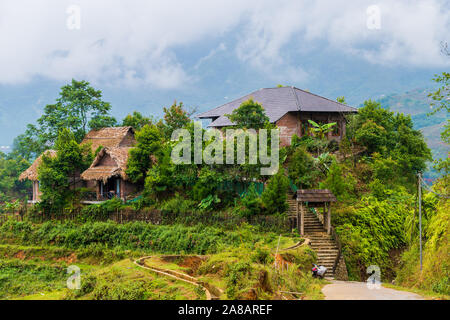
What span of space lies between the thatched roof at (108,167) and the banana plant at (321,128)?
41.2ft

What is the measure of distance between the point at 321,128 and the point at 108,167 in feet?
46.3

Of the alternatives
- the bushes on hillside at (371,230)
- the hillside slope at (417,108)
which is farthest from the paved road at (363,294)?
the hillside slope at (417,108)

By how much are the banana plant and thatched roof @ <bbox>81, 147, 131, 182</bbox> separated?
1256 centimetres

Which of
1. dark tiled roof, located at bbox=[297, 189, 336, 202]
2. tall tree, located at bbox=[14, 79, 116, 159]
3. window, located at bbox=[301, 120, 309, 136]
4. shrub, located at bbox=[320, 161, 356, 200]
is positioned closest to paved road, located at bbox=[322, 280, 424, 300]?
dark tiled roof, located at bbox=[297, 189, 336, 202]

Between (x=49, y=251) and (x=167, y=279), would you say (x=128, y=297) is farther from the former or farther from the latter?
(x=49, y=251)

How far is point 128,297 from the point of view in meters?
9.05

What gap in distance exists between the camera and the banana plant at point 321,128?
2553 centimetres

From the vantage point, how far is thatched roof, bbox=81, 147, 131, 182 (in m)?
23.2

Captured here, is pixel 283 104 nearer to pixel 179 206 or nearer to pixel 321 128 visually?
pixel 321 128

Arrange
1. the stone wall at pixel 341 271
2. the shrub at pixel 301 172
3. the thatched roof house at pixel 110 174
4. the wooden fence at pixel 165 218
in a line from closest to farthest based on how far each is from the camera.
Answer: the stone wall at pixel 341 271 < the wooden fence at pixel 165 218 < the shrub at pixel 301 172 < the thatched roof house at pixel 110 174

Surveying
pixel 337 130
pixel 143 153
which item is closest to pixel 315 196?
pixel 143 153

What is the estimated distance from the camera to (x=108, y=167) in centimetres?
2392

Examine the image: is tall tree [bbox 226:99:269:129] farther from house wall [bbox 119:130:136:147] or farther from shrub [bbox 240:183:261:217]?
house wall [bbox 119:130:136:147]

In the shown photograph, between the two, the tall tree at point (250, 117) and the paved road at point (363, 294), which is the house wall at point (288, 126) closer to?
the tall tree at point (250, 117)
